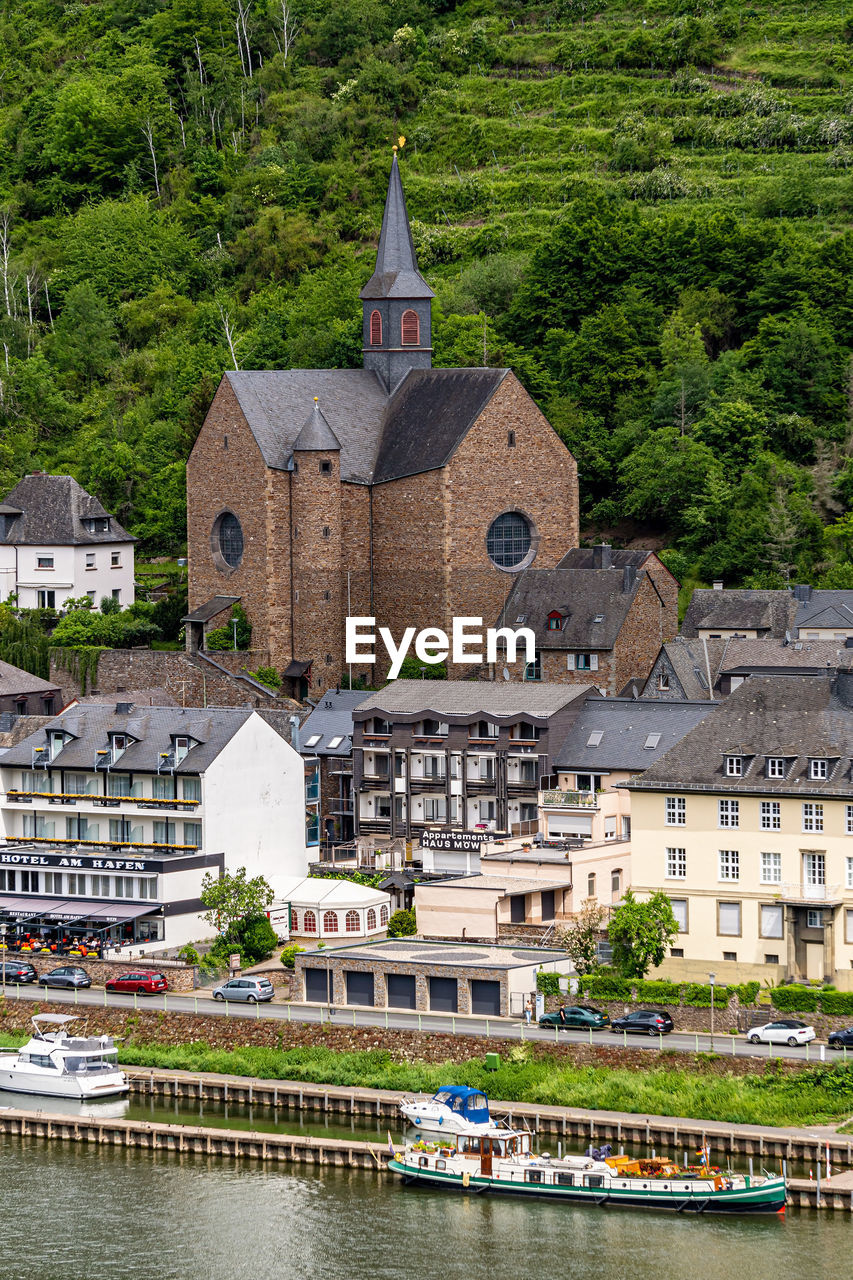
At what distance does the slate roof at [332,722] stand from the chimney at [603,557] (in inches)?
394

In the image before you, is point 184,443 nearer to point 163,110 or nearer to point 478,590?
point 478,590

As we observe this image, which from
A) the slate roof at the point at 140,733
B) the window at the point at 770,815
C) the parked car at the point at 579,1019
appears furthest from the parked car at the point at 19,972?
the window at the point at 770,815

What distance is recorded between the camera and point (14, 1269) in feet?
165

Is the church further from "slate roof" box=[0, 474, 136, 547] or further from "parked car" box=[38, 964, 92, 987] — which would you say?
"parked car" box=[38, 964, 92, 987]

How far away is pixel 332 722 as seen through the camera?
84.0 meters

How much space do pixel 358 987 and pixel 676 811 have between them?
359 inches

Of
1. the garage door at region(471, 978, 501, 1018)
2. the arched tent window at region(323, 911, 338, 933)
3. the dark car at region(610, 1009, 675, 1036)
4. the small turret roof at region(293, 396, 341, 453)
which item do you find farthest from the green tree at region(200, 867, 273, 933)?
the small turret roof at region(293, 396, 341, 453)

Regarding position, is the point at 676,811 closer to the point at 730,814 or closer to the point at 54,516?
the point at 730,814

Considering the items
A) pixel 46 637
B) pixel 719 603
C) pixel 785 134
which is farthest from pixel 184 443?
pixel 785 134

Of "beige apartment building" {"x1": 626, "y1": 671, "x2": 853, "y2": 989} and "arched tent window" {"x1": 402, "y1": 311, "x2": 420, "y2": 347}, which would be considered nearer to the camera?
"beige apartment building" {"x1": 626, "y1": 671, "x2": 853, "y2": 989}

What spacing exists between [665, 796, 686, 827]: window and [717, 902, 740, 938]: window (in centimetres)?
257

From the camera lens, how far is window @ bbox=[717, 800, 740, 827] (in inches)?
2574

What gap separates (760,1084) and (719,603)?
117 feet

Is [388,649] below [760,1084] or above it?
above
